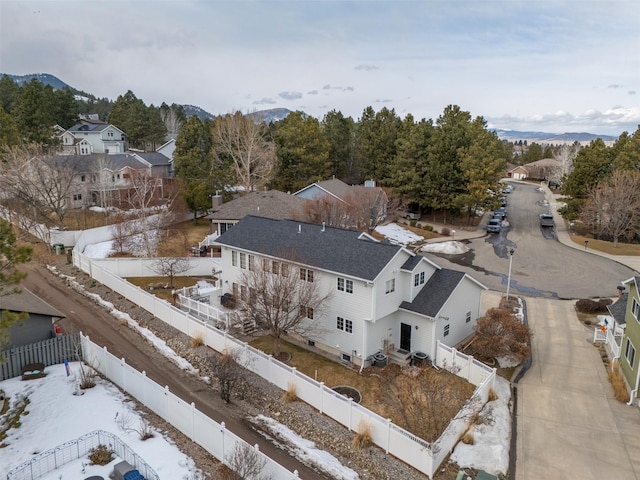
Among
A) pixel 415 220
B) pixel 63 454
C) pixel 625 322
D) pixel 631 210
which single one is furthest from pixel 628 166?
pixel 63 454

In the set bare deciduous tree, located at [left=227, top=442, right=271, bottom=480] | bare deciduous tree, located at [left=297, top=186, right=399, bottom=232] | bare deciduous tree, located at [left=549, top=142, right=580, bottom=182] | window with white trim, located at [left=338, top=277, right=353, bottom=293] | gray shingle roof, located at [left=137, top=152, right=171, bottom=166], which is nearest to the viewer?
bare deciduous tree, located at [left=227, top=442, right=271, bottom=480]

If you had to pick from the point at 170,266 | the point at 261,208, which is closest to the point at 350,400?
the point at 170,266

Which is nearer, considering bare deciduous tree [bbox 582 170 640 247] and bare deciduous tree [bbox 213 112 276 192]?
bare deciduous tree [bbox 582 170 640 247]

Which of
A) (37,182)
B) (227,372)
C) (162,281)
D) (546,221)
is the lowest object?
(227,372)

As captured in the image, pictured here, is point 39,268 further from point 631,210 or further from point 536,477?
point 631,210

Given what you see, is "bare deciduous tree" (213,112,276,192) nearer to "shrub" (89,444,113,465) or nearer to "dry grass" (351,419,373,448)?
"shrub" (89,444,113,465)

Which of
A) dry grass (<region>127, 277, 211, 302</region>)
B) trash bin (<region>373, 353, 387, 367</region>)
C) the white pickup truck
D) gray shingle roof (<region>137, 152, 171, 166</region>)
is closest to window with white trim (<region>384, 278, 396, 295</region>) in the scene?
trash bin (<region>373, 353, 387, 367</region>)

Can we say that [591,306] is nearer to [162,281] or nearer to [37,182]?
[162,281]
